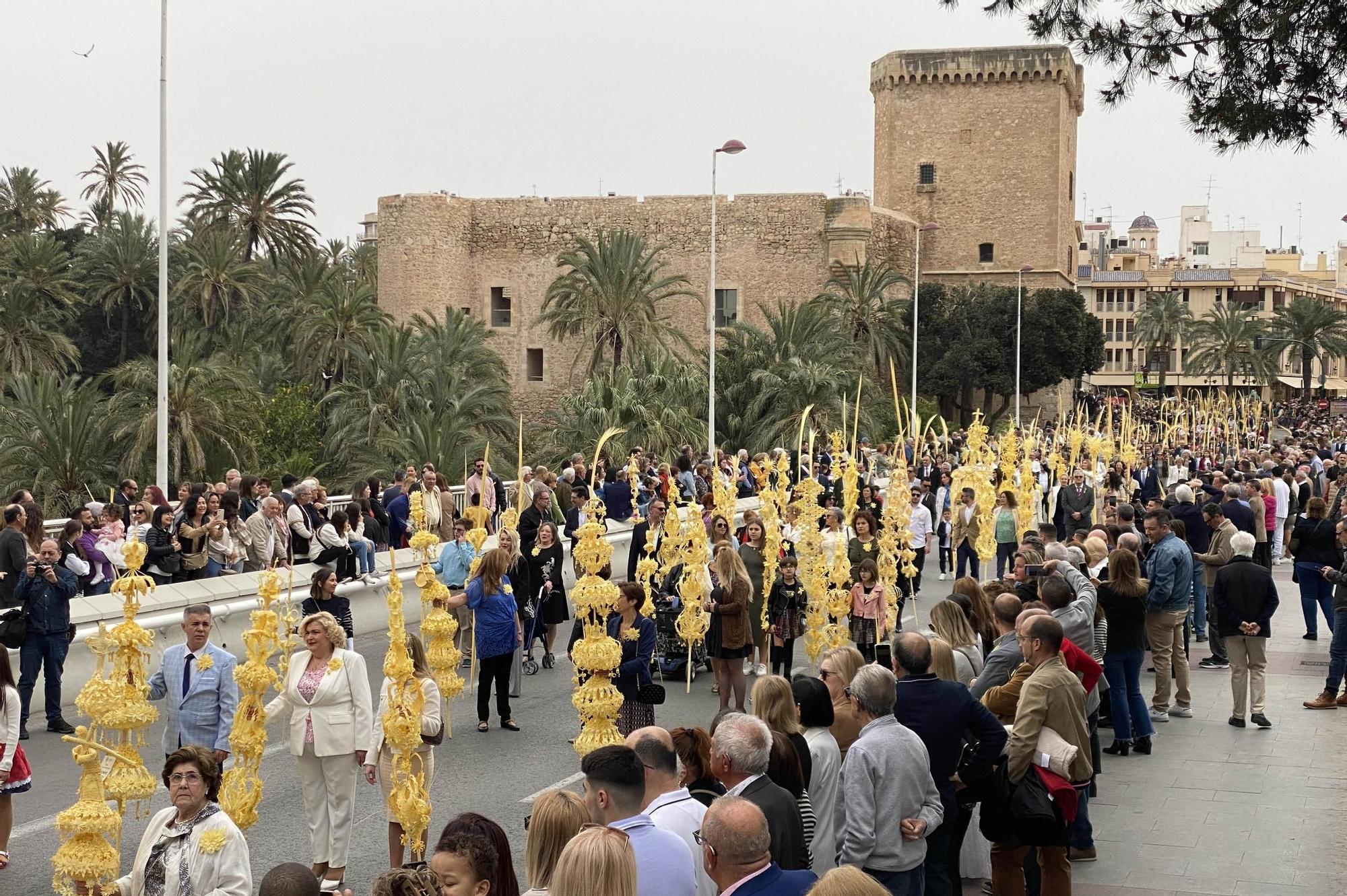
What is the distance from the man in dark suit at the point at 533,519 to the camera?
1439 centimetres

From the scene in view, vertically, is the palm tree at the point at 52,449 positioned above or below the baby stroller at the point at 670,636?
above

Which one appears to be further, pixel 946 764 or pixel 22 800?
pixel 22 800

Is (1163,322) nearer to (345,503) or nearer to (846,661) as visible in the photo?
(345,503)

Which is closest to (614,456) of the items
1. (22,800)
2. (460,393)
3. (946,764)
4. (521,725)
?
(460,393)

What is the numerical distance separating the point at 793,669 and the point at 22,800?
7338 mm

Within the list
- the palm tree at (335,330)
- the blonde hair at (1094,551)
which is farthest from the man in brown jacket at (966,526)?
the palm tree at (335,330)

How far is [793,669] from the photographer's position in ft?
48.4

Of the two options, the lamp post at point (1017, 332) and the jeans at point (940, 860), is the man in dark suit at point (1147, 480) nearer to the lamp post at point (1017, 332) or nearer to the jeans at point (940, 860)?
the jeans at point (940, 860)

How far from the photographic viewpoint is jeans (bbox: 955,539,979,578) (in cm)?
1939

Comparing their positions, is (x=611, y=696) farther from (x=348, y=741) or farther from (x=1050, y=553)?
(x=1050, y=553)

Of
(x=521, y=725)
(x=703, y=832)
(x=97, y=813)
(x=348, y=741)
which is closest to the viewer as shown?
(x=703, y=832)

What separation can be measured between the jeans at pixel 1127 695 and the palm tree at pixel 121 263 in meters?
Result: 43.4

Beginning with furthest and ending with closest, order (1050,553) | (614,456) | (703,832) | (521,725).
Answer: (614,456) < (521,725) < (1050,553) < (703,832)

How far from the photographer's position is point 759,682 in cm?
679
